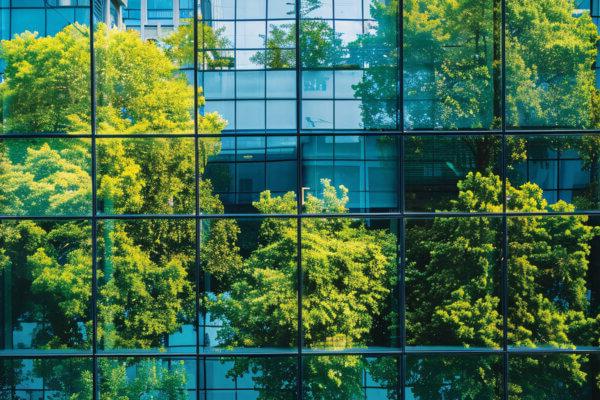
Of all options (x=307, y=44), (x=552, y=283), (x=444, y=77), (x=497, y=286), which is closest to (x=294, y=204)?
(x=307, y=44)

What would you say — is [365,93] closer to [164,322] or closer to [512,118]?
[512,118]

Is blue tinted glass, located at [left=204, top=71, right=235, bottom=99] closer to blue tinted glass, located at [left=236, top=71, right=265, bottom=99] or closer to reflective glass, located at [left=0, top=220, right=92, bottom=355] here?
blue tinted glass, located at [left=236, top=71, right=265, bottom=99]

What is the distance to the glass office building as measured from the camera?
36.4 feet

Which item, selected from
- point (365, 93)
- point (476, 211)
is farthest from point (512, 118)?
point (365, 93)

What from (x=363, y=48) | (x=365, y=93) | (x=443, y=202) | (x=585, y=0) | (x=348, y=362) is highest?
(x=585, y=0)

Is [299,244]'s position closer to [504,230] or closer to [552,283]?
[504,230]

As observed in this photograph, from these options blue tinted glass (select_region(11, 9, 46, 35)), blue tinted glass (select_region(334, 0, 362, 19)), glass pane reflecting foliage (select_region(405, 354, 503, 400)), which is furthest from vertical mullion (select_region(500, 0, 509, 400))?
blue tinted glass (select_region(11, 9, 46, 35))

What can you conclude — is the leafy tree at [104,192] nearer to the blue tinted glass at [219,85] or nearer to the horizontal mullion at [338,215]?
the horizontal mullion at [338,215]

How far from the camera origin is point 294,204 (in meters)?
11.1

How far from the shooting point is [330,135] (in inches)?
440

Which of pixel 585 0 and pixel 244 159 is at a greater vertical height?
pixel 585 0

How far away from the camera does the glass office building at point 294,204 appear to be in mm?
11086

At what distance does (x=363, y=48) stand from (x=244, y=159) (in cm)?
254

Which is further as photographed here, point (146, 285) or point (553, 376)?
point (553, 376)
